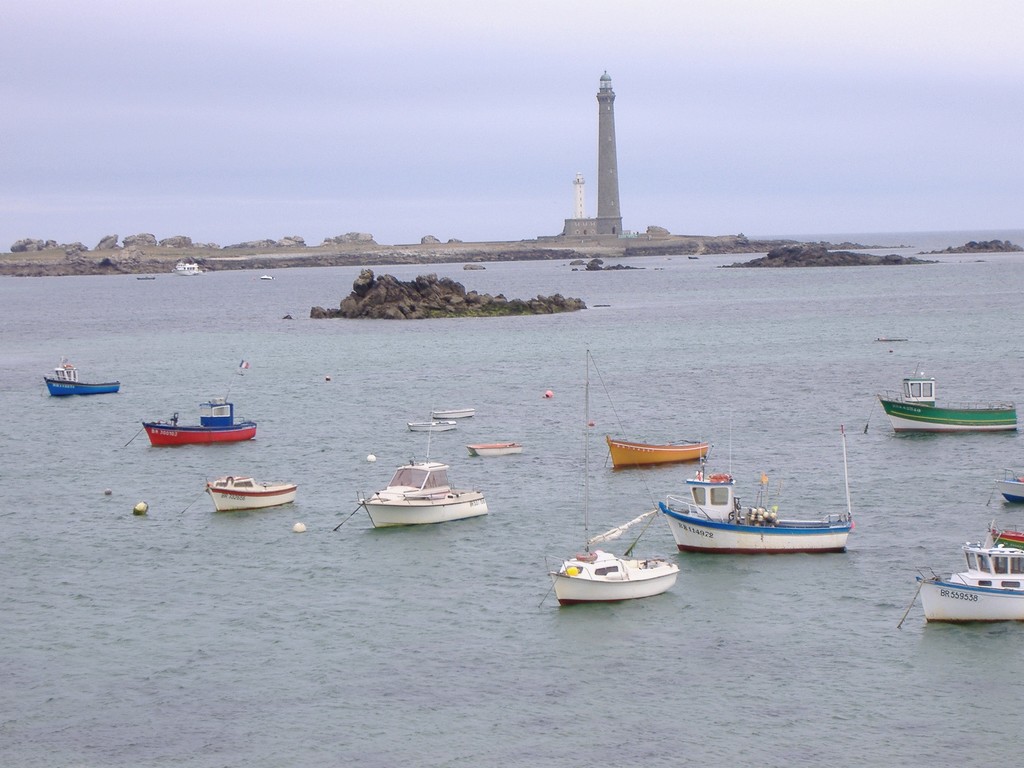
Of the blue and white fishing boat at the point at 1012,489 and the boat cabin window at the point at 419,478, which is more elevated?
the boat cabin window at the point at 419,478

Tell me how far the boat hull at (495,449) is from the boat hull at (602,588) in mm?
19617

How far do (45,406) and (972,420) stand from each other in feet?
147

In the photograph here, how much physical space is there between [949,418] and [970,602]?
26067 millimetres

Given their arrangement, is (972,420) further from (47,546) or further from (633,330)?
(633,330)

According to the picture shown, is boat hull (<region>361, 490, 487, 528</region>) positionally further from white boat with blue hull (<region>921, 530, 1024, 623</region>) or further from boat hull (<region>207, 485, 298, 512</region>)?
white boat with blue hull (<region>921, 530, 1024, 623</region>)

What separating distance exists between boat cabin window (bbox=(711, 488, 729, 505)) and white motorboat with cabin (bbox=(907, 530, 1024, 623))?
7.63 meters

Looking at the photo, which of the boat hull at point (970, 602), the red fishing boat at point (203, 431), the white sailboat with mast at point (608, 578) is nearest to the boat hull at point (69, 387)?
the red fishing boat at point (203, 431)

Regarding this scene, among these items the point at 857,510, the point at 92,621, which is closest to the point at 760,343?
the point at 857,510

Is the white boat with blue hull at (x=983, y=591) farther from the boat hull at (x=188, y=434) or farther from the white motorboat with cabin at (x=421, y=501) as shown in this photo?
the boat hull at (x=188, y=434)

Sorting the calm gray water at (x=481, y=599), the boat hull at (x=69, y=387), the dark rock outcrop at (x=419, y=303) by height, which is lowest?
the calm gray water at (x=481, y=599)

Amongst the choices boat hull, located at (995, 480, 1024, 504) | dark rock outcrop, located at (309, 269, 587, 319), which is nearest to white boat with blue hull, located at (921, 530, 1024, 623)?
boat hull, located at (995, 480, 1024, 504)

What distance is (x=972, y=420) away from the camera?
54750 mm

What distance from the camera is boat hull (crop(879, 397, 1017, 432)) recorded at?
54438 mm

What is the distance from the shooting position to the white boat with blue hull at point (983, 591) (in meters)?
29.9
